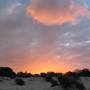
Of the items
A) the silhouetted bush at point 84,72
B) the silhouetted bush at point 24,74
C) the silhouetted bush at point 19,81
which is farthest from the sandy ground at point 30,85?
the silhouetted bush at point 84,72

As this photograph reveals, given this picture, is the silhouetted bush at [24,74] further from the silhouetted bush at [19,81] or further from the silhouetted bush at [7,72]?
the silhouetted bush at [19,81]

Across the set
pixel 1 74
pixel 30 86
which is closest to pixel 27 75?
pixel 1 74

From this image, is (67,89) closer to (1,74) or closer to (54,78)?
(54,78)

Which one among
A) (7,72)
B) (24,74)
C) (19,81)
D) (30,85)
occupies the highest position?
(7,72)

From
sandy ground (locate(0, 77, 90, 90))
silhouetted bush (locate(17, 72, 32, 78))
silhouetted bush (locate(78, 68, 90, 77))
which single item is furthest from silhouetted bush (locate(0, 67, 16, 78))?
silhouetted bush (locate(78, 68, 90, 77))

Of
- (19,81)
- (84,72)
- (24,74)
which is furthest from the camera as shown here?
(84,72)

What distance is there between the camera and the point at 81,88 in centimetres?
5022

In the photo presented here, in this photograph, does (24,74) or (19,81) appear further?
(24,74)

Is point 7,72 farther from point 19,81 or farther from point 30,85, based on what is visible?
point 30,85

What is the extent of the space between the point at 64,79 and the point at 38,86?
9.07 ft

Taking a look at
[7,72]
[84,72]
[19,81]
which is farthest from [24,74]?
[84,72]

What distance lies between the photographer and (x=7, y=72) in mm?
56031

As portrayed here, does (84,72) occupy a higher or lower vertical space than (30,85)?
higher

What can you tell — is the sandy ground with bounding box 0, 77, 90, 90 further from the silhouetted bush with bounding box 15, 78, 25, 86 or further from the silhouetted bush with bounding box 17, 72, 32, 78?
the silhouetted bush with bounding box 17, 72, 32, 78
